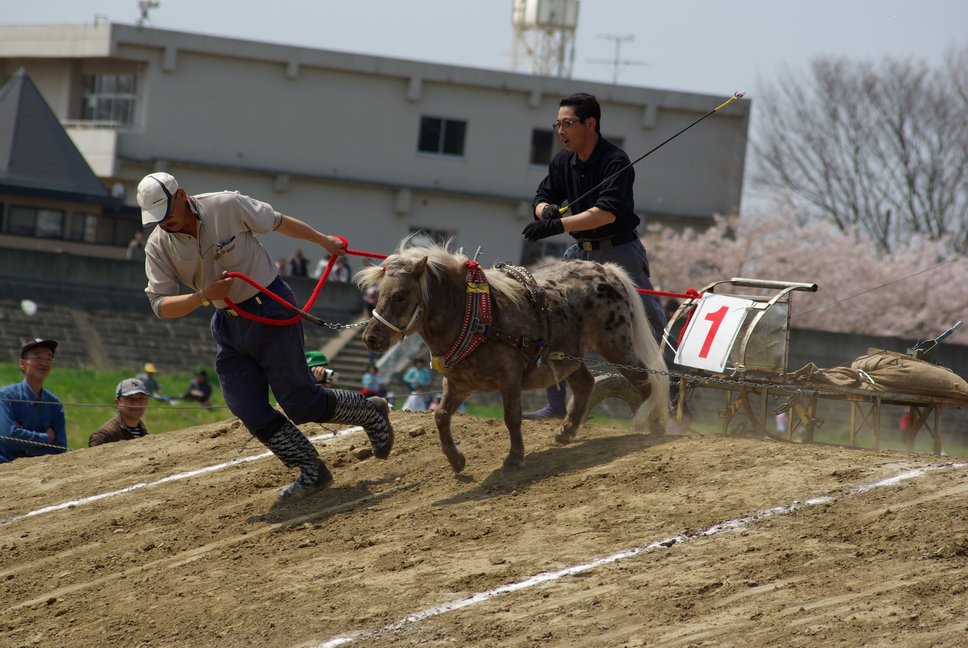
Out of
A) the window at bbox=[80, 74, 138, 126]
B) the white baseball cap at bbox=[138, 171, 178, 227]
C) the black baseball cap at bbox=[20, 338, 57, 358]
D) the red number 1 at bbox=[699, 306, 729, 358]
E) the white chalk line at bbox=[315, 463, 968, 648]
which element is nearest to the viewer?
the white chalk line at bbox=[315, 463, 968, 648]

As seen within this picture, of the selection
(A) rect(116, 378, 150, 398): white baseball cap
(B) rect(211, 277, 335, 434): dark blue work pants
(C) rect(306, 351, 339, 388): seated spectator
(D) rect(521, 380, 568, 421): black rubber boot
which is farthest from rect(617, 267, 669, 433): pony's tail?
(A) rect(116, 378, 150, 398): white baseball cap

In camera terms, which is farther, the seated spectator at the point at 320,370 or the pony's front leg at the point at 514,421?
the seated spectator at the point at 320,370

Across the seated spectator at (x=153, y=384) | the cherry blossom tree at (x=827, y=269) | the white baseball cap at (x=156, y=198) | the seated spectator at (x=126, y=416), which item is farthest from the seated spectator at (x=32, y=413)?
the cherry blossom tree at (x=827, y=269)

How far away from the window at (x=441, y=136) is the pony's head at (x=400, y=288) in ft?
112

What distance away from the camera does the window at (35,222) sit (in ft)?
121

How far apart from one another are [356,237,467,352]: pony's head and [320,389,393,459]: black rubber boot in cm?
80

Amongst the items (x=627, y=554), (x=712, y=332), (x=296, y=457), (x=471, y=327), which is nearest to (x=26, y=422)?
(x=296, y=457)

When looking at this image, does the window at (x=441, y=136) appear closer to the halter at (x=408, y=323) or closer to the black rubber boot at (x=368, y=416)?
the black rubber boot at (x=368, y=416)

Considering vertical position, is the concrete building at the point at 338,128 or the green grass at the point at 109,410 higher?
the concrete building at the point at 338,128

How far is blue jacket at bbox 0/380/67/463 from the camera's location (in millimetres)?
10812

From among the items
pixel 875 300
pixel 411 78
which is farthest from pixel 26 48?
pixel 875 300

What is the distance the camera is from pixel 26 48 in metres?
42.9

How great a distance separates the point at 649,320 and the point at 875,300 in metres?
31.7

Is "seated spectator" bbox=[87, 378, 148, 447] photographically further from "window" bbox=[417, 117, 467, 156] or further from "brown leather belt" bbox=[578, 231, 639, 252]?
"window" bbox=[417, 117, 467, 156]
